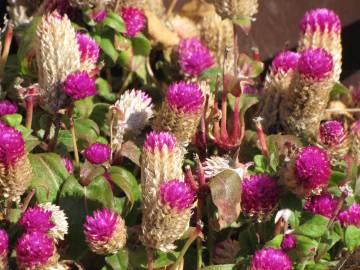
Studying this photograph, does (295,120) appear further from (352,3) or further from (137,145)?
(352,3)

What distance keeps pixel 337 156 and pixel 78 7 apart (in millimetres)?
941

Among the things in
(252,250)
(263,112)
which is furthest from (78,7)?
(252,250)

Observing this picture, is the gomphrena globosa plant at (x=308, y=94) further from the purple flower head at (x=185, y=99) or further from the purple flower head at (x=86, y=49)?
the purple flower head at (x=86, y=49)

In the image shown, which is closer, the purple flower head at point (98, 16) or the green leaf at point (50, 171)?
the green leaf at point (50, 171)

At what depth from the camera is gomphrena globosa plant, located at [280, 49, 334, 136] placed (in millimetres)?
1999

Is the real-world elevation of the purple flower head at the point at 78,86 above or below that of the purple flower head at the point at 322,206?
above

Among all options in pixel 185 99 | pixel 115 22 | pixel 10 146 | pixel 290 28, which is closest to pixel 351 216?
pixel 185 99

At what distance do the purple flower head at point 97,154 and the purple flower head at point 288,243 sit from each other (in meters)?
0.49

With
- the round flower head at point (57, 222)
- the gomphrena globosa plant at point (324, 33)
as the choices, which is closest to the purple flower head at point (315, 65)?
the gomphrena globosa plant at point (324, 33)

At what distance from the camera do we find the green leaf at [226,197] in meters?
1.74

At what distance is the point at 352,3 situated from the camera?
3.53 m

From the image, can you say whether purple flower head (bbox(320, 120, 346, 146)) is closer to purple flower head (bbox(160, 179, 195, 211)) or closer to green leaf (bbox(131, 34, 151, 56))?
purple flower head (bbox(160, 179, 195, 211))

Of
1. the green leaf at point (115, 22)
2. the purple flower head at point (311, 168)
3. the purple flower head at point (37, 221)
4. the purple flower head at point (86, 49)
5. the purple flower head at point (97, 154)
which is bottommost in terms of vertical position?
the purple flower head at point (37, 221)

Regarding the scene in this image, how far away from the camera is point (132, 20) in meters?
2.43
